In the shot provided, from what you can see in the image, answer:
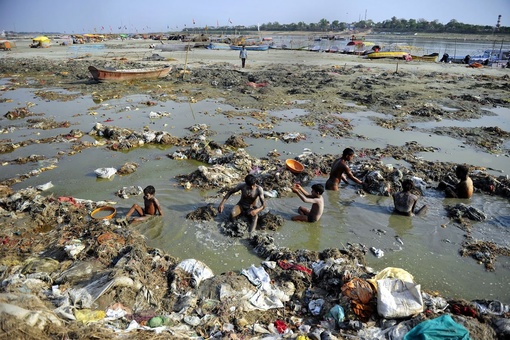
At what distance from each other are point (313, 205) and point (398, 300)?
2645 mm

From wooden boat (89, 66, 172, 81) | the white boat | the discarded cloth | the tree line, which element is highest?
the tree line

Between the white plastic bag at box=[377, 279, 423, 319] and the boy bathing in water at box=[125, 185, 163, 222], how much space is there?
4150mm

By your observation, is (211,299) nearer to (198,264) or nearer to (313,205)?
(198,264)

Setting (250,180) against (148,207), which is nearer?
(250,180)

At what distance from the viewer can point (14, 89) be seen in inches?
714

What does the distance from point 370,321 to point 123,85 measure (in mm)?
18829

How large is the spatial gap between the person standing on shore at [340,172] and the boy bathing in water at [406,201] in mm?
952

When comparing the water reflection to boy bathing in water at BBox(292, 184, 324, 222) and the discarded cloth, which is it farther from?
the discarded cloth

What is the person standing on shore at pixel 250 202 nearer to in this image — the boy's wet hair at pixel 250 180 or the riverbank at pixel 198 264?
the boy's wet hair at pixel 250 180

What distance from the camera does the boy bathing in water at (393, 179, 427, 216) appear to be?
20.9 feet

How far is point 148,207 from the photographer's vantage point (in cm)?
621

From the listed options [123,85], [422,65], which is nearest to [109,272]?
[123,85]

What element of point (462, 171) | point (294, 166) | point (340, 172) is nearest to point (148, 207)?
point (294, 166)

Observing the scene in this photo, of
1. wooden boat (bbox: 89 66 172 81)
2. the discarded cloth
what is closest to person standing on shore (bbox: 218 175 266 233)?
the discarded cloth
